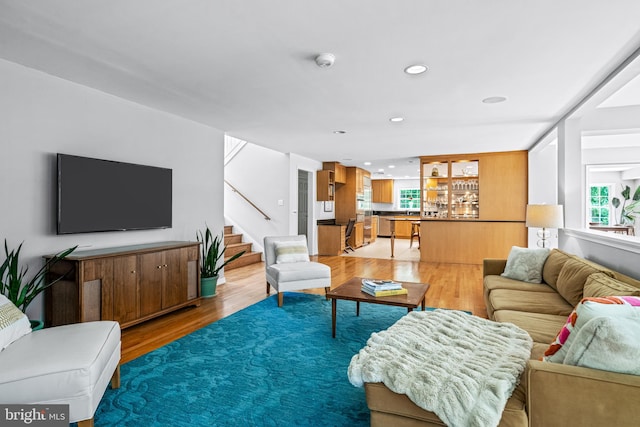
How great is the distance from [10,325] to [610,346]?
284cm

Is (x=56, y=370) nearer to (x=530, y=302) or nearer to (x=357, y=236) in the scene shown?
(x=530, y=302)

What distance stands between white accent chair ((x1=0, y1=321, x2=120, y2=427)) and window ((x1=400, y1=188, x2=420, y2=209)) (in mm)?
12662

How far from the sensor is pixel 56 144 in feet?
10.6

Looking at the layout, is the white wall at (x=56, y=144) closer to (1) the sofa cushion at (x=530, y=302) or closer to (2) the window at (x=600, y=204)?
(1) the sofa cushion at (x=530, y=302)

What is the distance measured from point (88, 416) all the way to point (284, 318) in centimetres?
210

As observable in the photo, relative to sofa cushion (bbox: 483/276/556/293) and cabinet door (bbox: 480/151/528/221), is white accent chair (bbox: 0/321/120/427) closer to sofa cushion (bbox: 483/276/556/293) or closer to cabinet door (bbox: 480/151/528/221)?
sofa cushion (bbox: 483/276/556/293)

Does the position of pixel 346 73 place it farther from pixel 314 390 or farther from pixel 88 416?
pixel 88 416

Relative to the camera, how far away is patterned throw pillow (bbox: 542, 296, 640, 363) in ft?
4.80

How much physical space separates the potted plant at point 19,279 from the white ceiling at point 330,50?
1.61 metres

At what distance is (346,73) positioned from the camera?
3100mm

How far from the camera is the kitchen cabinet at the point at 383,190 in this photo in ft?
43.9

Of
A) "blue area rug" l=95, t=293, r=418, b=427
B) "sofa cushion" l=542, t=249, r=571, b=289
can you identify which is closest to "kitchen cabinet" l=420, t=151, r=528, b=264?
"sofa cushion" l=542, t=249, r=571, b=289

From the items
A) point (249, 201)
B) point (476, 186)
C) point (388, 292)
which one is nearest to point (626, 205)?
point (476, 186)

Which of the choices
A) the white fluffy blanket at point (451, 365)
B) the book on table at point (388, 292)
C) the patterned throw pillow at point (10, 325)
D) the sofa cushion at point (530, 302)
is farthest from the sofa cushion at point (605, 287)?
the patterned throw pillow at point (10, 325)
